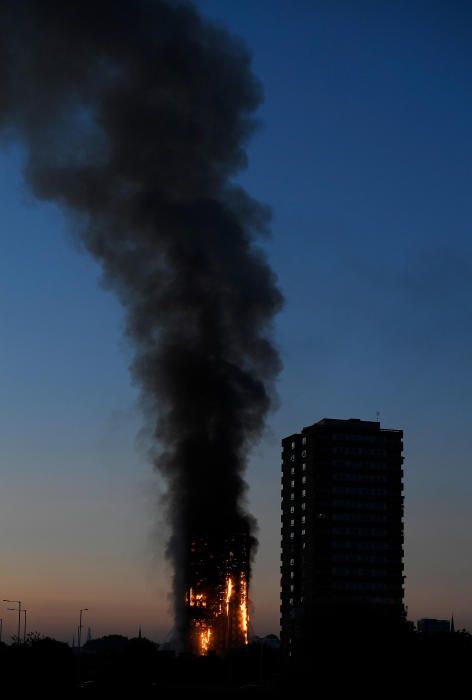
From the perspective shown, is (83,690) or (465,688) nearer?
(465,688)

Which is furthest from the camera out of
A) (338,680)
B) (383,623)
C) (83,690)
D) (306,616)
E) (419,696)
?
(306,616)

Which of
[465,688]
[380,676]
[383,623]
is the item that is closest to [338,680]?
[380,676]

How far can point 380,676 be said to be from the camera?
141875mm

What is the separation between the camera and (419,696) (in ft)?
441

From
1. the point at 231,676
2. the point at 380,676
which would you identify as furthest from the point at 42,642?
the point at 380,676

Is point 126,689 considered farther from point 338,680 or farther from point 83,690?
point 338,680

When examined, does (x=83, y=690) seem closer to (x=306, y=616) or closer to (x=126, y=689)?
(x=126, y=689)

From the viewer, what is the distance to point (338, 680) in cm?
14475

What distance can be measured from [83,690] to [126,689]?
7.62 meters

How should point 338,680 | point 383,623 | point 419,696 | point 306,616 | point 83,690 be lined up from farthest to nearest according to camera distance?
point 306,616 → point 383,623 → point 83,690 → point 338,680 → point 419,696

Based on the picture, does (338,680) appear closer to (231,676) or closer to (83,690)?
(83,690)

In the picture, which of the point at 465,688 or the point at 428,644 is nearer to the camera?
the point at 465,688

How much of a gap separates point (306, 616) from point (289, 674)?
33121 millimetres

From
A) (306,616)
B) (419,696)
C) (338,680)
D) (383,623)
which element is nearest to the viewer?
(419,696)
